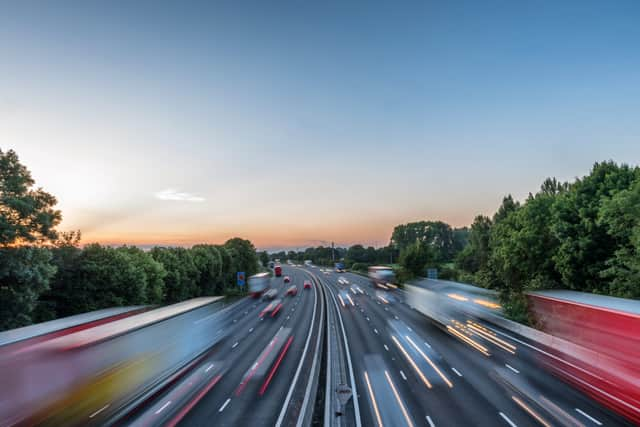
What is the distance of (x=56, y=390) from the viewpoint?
35.5 ft

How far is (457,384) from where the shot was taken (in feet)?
60.0

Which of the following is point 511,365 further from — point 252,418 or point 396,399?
point 252,418

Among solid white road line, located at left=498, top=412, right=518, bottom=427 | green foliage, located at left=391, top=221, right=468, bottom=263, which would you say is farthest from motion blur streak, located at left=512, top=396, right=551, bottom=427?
green foliage, located at left=391, top=221, right=468, bottom=263

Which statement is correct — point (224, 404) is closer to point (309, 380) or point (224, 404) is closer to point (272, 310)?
point (309, 380)

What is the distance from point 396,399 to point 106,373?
13975mm

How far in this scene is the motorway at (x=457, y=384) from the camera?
47.8 feet

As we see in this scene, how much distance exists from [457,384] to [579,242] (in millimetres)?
22668

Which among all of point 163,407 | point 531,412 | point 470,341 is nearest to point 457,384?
point 531,412

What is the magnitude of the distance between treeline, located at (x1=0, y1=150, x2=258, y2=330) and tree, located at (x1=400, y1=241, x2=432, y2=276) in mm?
46613

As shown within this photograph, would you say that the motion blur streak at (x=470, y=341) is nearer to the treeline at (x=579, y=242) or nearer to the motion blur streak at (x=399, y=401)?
the treeline at (x=579, y=242)

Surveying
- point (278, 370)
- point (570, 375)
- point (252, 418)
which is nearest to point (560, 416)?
point (570, 375)

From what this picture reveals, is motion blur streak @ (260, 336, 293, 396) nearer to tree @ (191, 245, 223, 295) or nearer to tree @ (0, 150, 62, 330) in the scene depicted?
tree @ (0, 150, 62, 330)

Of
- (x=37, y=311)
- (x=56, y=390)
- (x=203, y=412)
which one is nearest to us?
(x=56, y=390)

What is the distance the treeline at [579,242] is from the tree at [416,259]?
30779mm
